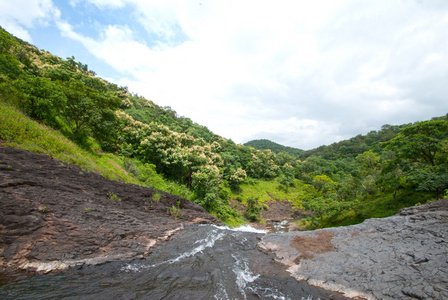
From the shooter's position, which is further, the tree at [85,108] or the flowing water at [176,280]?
the tree at [85,108]

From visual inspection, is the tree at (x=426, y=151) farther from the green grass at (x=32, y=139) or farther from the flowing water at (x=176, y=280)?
the green grass at (x=32, y=139)

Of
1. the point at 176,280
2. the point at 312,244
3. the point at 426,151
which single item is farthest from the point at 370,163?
the point at 176,280

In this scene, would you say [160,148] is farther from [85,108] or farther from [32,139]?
[32,139]

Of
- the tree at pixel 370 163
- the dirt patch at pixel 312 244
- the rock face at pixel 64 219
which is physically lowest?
the dirt patch at pixel 312 244

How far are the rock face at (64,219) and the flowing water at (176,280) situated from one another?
57cm

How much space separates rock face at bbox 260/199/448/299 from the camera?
17.6 ft

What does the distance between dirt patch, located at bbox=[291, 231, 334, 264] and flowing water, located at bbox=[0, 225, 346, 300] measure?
65.0 inches

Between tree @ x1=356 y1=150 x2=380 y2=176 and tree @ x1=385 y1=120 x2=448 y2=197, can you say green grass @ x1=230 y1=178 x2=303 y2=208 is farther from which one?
tree @ x1=385 y1=120 x2=448 y2=197

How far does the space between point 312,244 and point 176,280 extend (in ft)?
22.7

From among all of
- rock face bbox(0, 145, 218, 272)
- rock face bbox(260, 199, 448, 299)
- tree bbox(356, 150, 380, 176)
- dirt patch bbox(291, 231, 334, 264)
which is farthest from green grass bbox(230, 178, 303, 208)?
rock face bbox(0, 145, 218, 272)

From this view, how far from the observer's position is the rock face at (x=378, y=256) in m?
5.36

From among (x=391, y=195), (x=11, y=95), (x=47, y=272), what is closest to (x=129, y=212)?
(x=47, y=272)

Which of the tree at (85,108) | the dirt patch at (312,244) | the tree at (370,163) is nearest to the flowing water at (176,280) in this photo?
the dirt patch at (312,244)

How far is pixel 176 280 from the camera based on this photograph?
5.87m
